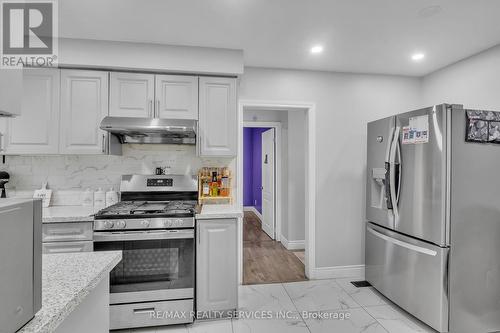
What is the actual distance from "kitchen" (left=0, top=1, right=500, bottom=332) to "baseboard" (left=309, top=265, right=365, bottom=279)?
0.02 meters

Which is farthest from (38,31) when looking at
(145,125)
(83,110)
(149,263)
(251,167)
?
(251,167)

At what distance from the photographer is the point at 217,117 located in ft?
8.99

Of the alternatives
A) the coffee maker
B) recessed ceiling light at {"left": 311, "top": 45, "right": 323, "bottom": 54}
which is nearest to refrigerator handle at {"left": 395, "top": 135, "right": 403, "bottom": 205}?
recessed ceiling light at {"left": 311, "top": 45, "right": 323, "bottom": 54}

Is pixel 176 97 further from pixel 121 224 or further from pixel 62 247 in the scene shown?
pixel 62 247

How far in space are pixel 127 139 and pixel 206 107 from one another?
89cm

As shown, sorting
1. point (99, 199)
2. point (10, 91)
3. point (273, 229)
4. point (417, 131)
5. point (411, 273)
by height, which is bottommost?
point (273, 229)

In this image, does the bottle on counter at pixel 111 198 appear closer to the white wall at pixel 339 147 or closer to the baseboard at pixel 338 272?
the white wall at pixel 339 147

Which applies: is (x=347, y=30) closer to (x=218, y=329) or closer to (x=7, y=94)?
(x=7, y=94)

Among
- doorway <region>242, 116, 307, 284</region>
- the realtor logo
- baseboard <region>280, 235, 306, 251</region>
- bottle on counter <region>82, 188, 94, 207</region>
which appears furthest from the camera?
baseboard <region>280, 235, 306, 251</region>

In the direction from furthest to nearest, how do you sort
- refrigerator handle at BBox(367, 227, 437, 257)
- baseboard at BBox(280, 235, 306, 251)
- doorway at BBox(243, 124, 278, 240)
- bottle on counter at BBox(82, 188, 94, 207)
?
doorway at BBox(243, 124, 278, 240), baseboard at BBox(280, 235, 306, 251), bottle on counter at BBox(82, 188, 94, 207), refrigerator handle at BBox(367, 227, 437, 257)

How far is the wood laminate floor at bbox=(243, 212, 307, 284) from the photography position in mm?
3314

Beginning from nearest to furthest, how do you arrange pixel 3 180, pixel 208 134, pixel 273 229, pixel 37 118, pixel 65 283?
1. pixel 65 283
2. pixel 37 118
3. pixel 3 180
4. pixel 208 134
5. pixel 273 229

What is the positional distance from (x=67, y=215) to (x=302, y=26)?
2481mm

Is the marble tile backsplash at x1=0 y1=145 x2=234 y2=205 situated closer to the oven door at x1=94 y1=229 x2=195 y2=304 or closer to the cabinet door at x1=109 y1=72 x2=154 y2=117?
the cabinet door at x1=109 y1=72 x2=154 y2=117
